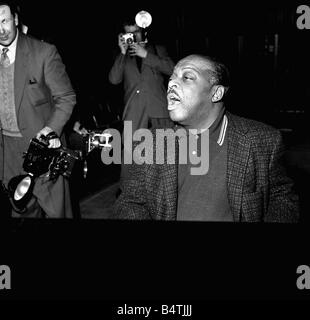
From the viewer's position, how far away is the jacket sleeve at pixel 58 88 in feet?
10.1

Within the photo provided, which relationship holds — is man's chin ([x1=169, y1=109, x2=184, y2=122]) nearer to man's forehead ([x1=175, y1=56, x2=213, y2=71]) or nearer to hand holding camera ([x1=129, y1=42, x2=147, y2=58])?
man's forehead ([x1=175, y1=56, x2=213, y2=71])

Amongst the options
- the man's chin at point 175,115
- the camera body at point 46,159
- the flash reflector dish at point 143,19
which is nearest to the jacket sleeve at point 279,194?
the man's chin at point 175,115

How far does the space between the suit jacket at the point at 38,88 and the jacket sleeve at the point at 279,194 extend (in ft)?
5.50

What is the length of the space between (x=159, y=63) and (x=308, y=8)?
4851mm

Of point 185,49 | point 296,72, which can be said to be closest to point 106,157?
point 185,49

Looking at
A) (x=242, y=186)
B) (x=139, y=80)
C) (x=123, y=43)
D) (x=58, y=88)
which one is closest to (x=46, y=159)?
(x=58, y=88)

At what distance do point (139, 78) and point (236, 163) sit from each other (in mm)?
2994

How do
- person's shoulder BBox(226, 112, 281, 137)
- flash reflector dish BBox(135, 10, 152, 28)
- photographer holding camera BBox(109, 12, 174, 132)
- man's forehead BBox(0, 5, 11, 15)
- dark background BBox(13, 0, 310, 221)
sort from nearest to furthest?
1. person's shoulder BBox(226, 112, 281, 137)
2. man's forehead BBox(0, 5, 11, 15)
3. photographer holding camera BBox(109, 12, 174, 132)
4. flash reflector dish BBox(135, 10, 152, 28)
5. dark background BBox(13, 0, 310, 221)

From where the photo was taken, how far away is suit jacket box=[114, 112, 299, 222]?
1.71 meters

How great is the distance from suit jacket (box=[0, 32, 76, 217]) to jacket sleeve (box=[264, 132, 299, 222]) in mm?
1675

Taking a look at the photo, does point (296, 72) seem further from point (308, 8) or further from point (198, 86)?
point (198, 86)

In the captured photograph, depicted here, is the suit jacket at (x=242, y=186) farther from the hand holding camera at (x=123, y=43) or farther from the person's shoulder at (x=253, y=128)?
the hand holding camera at (x=123, y=43)

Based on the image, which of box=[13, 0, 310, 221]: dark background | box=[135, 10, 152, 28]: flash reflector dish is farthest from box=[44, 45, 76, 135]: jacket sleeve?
box=[13, 0, 310, 221]: dark background

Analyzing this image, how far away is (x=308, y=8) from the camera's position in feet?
26.2
